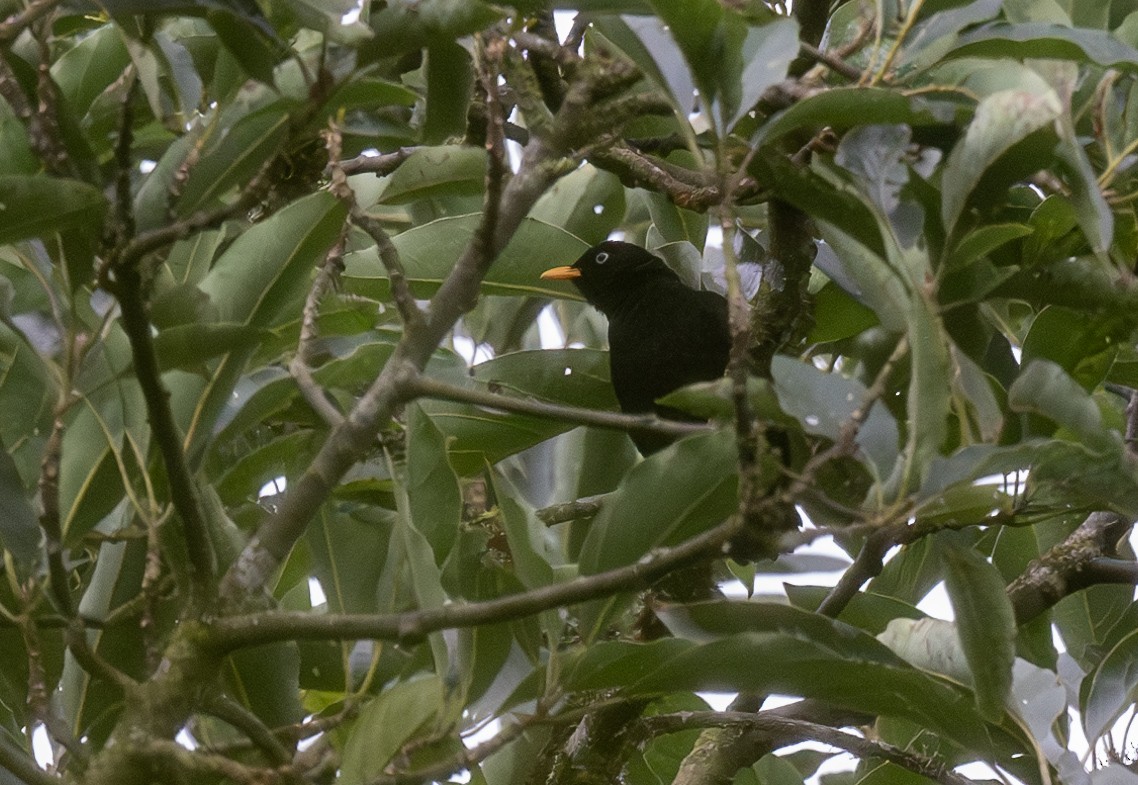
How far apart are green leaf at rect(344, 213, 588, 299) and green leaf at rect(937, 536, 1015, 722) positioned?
1.14m

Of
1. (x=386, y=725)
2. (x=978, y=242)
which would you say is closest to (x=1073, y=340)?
(x=978, y=242)

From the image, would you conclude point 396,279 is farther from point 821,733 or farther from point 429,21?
point 821,733

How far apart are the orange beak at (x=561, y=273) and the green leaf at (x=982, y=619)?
4.20ft

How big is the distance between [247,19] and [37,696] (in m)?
0.86

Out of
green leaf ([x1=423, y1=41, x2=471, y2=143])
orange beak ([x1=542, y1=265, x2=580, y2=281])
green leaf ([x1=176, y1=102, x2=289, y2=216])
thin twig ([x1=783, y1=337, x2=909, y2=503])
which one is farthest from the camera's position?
orange beak ([x1=542, y1=265, x2=580, y2=281])

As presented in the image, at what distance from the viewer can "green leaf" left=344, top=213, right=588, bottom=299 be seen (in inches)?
97.5

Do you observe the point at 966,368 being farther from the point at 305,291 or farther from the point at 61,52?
the point at 61,52

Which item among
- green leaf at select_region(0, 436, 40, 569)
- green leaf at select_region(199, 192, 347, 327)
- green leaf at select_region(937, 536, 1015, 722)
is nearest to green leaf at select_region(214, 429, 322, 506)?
green leaf at select_region(199, 192, 347, 327)

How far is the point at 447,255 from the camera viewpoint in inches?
97.9

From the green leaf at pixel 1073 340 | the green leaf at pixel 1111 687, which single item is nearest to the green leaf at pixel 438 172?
the green leaf at pixel 1073 340

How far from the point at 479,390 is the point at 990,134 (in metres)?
0.72

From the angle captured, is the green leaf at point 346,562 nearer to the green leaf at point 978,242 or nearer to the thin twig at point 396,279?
the thin twig at point 396,279

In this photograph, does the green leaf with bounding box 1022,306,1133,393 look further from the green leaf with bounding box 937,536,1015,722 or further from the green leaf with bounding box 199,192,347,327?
the green leaf with bounding box 199,192,347,327

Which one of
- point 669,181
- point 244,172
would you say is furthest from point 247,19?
point 669,181
